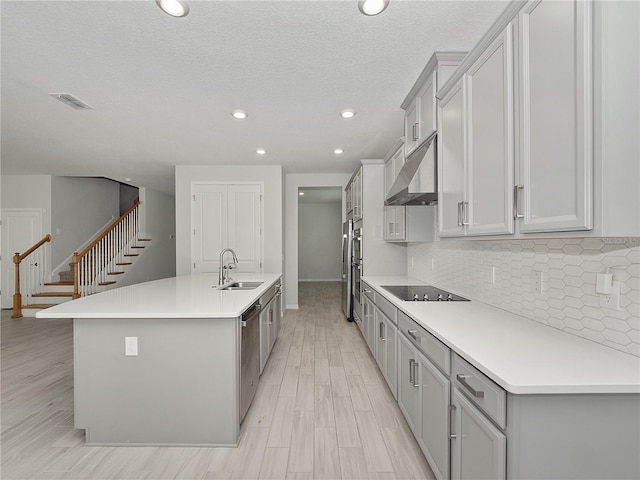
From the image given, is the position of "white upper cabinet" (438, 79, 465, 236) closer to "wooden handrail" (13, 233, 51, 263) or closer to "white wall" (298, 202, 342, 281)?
"wooden handrail" (13, 233, 51, 263)

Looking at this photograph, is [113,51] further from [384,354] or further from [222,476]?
[384,354]

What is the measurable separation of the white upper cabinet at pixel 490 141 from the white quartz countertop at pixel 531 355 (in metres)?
0.50

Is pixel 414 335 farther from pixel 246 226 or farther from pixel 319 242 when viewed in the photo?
pixel 319 242

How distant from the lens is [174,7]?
1.75 metres

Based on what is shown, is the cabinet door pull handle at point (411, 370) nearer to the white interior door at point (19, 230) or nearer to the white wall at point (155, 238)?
the white wall at point (155, 238)

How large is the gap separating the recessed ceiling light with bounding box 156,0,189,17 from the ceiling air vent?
1.71 metres

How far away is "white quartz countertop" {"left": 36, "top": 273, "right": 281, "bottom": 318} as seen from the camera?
1998 millimetres

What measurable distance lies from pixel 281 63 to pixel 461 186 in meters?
1.51

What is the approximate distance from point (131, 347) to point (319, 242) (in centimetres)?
902

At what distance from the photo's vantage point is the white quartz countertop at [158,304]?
6.56 feet

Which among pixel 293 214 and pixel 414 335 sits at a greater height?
pixel 293 214

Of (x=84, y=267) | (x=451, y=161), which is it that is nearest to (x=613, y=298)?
(x=451, y=161)

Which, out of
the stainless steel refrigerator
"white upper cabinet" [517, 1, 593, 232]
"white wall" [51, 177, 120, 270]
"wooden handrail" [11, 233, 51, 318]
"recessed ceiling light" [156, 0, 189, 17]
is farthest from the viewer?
"white wall" [51, 177, 120, 270]

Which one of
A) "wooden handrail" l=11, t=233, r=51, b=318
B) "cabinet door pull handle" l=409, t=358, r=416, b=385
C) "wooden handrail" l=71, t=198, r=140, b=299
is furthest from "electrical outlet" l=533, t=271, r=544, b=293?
"wooden handrail" l=11, t=233, r=51, b=318
